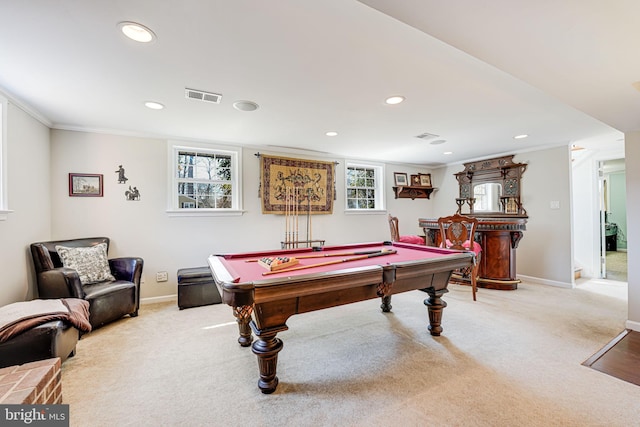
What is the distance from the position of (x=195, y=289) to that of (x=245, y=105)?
2356 mm

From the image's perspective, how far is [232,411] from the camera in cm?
154

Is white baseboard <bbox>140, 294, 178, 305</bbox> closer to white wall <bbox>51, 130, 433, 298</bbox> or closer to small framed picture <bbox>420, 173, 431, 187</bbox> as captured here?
white wall <bbox>51, 130, 433, 298</bbox>

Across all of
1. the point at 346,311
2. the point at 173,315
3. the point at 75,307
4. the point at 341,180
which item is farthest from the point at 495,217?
the point at 75,307

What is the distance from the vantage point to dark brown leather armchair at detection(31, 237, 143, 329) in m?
2.43

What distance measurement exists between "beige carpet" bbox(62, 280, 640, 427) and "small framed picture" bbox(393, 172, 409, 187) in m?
3.25

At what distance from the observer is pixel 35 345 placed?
1744mm

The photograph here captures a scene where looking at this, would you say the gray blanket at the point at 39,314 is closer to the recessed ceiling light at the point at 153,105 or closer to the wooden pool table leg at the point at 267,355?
the wooden pool table leg at the point at 267,355

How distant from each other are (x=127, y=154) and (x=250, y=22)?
9.84 feet

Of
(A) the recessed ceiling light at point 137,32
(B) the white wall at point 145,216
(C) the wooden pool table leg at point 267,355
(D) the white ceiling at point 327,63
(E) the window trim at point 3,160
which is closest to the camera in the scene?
(D) the white ceiling at point 327,63

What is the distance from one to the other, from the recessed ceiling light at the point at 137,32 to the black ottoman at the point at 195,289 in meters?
2.58

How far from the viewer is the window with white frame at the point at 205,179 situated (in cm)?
381

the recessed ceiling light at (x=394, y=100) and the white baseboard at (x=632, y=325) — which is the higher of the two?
the recessed ceiling light at (x=394, y=100)

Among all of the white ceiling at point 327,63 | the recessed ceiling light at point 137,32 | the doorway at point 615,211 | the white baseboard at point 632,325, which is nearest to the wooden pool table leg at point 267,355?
the white ceiling at point 327,63

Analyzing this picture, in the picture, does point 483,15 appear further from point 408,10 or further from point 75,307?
point 75,307
